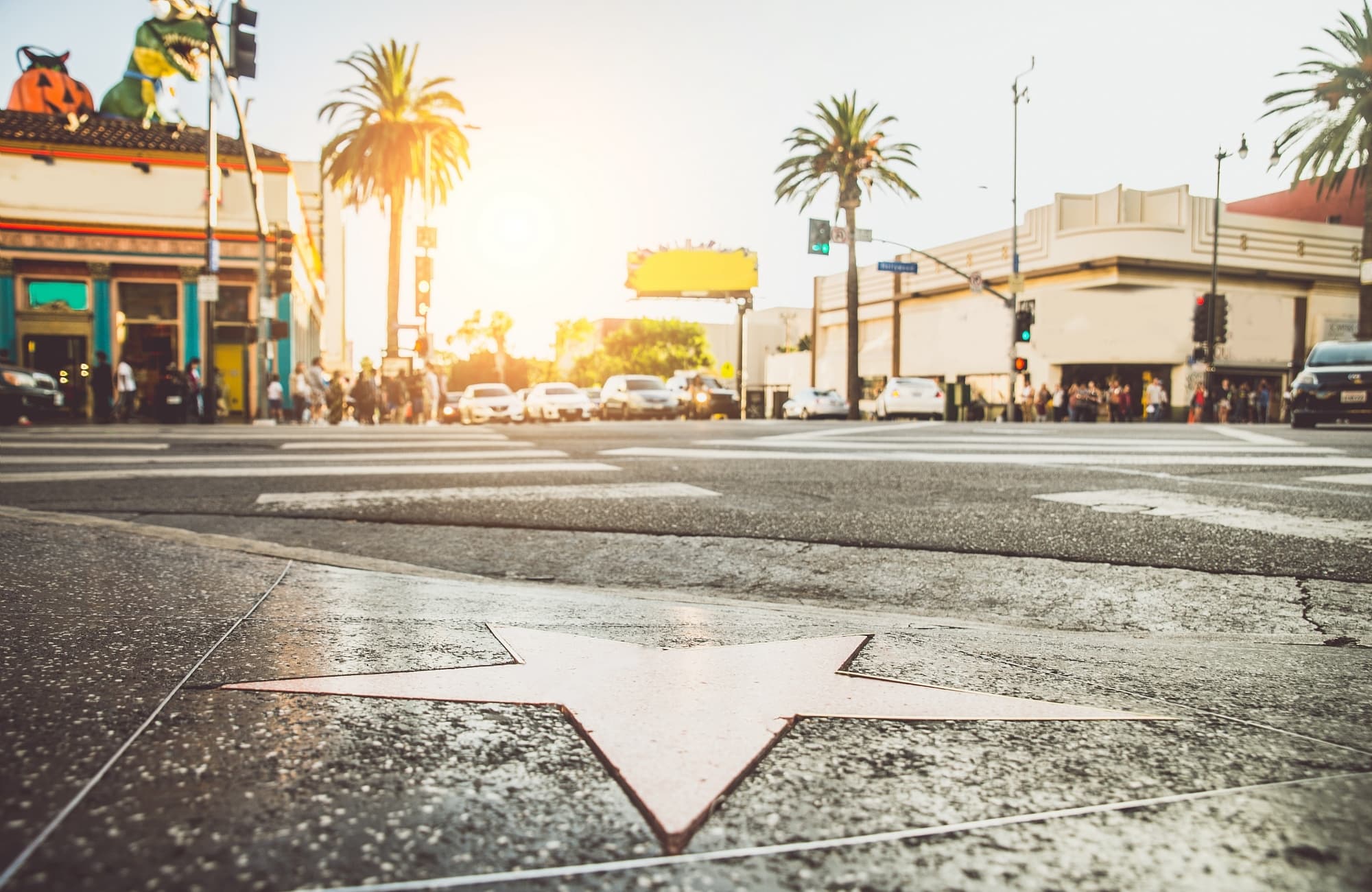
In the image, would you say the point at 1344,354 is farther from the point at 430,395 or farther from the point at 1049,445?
the point at 430,395

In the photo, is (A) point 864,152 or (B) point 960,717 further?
(A) point 864,152

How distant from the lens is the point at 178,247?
90.6 ft

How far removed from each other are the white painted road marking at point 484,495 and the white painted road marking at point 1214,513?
1.79 metres

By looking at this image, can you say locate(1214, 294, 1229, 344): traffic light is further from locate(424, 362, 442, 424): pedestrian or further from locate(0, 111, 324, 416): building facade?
locate(0, 111, 324, 416): building facade

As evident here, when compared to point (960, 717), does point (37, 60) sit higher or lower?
higher

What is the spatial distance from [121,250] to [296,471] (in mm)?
26288

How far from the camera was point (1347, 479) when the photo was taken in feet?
16.5

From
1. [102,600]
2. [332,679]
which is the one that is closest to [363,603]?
[102,600]

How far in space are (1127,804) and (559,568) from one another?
2360 millimetres

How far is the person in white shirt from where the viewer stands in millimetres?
21688

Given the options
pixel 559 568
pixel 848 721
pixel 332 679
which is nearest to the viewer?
pixel 848 721

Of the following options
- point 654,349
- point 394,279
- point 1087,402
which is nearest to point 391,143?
point 394,279

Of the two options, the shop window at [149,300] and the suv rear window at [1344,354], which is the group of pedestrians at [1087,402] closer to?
the suv rear window at [1344,354]

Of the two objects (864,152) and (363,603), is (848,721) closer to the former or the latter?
(363,603)
